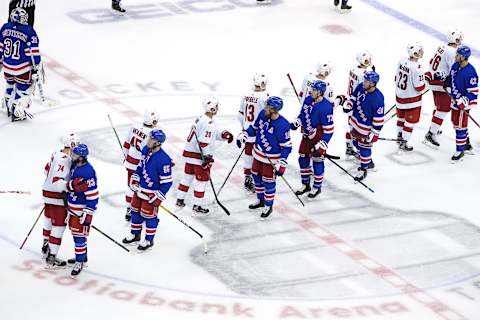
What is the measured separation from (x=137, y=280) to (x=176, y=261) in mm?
572

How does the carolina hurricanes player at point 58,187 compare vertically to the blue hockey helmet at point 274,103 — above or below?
below

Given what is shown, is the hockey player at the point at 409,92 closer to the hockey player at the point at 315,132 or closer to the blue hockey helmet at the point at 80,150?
the hockey player at the point at 315,132

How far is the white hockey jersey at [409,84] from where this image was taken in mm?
13945

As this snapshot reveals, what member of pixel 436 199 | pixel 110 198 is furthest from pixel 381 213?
pixel 110 198

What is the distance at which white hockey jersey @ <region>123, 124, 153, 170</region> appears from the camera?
1140cm

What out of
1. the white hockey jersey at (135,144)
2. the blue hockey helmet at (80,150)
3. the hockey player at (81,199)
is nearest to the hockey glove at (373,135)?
the white hockey jersey at (135,144)

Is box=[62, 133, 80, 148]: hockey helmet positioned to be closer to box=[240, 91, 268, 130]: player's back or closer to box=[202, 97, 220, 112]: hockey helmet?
box=[202, 97, 220, 112]: hockey helmet

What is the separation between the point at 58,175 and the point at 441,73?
5630 mm

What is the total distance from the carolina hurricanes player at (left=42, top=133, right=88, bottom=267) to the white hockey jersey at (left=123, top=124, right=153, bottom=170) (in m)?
0.90

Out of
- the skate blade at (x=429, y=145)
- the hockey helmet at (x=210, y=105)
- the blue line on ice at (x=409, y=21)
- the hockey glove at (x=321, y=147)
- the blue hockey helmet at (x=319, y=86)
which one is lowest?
the skate blade at (x=429, y=145)

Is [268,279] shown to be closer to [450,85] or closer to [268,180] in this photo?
[268,180]

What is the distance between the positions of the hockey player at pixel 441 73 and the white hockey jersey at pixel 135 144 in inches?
173

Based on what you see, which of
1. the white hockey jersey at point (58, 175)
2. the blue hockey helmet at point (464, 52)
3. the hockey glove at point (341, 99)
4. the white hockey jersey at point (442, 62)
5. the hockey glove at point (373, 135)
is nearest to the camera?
the white hockey jersey at point (58, 175)

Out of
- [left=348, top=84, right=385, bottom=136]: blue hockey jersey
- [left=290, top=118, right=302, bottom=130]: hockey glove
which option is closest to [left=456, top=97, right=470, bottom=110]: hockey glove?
[left=348, top=84, right=385, bottom=136]: blue hockey jersey
